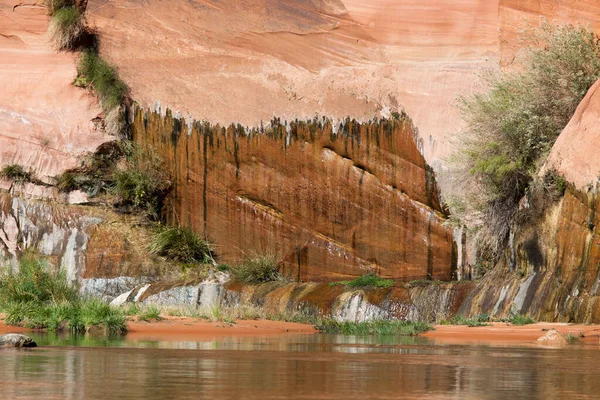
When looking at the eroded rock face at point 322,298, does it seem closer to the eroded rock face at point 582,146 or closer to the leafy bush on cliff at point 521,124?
the leafy bush on cliff at point 521,124

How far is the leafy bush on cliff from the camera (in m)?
26.4

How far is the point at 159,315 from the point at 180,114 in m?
13.0

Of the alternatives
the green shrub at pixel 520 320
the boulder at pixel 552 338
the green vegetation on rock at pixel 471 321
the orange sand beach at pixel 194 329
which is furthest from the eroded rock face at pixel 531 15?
the boulder at pixel 552 338

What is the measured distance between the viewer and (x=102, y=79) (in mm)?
34219

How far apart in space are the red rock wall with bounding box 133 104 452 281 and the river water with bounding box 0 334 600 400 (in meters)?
15.1

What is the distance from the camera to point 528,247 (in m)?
24.9

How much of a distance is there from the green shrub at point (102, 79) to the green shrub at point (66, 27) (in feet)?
1.90

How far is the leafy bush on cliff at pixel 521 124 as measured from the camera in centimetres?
2641

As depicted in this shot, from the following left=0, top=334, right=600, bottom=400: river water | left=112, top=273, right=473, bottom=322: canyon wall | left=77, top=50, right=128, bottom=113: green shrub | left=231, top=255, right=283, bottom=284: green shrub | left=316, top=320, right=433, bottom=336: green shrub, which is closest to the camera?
left=0, top=334, right=600, bottom=400: river water

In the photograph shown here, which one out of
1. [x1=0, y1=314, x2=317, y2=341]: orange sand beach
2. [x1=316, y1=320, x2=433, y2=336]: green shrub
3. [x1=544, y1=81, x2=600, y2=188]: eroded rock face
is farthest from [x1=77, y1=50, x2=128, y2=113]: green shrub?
[x1=544, y1=81, x2=600, y2=188]: eroded rock face

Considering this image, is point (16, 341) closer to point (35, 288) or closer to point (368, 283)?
point (35, 288)

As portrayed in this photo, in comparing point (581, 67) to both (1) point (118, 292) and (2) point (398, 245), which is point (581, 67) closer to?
(2) point (398, 245)

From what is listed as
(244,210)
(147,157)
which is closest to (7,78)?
(147,157)

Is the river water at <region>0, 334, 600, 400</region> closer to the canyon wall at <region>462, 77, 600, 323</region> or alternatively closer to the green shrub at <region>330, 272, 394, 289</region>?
the canyon wall at <region>462, 77, 600, 323</region>
